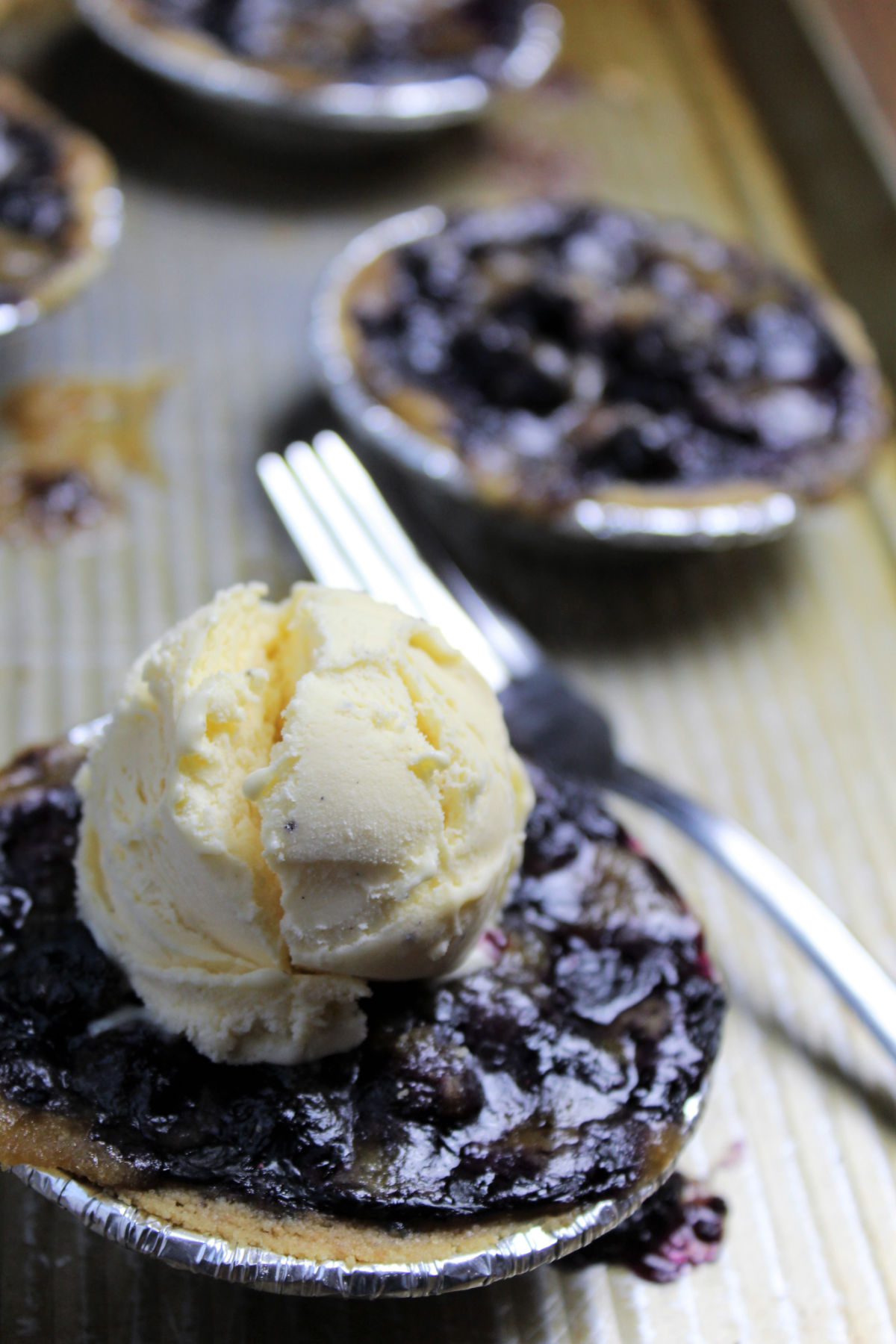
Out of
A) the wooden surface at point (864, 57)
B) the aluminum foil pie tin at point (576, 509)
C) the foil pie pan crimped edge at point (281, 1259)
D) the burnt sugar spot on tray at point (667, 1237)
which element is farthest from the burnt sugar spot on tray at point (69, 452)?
the wooden surface at point (864, 57)

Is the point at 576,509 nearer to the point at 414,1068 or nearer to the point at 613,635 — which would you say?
the point at 613,635

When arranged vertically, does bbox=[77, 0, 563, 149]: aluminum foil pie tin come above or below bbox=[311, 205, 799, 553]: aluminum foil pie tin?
above

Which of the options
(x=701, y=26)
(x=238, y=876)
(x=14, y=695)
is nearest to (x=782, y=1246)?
(x=238, y=876)

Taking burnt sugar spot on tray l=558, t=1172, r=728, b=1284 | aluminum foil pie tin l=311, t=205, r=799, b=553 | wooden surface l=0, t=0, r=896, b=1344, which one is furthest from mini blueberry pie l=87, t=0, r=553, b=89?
burnt sugar spot on tray l=558, t=1172, r=728, b=1284

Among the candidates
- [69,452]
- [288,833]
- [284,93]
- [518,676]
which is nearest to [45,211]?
[69,452]

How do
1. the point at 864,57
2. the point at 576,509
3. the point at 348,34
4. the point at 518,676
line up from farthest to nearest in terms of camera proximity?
the point at 864,57
the point at 348,34
the point at 576,509
the point at 518,676

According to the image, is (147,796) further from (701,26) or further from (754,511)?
(701,26)

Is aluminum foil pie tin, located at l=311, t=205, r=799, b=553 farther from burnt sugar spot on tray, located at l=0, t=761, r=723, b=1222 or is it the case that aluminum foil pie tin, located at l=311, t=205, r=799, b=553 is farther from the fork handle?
burnt sugar spot on tray, located at l=0, t=761, r=723, b=1222
